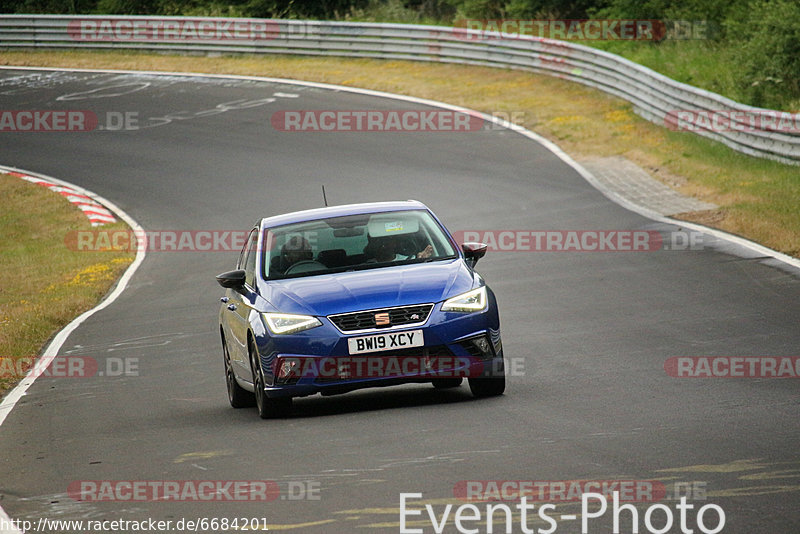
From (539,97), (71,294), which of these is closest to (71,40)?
(539,97)

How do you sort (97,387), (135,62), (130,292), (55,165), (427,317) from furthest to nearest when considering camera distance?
(135,62), (55,165), (130,292), (97,387), (427,317)

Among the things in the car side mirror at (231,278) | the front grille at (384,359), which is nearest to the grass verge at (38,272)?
the car side mirror at (231,278)

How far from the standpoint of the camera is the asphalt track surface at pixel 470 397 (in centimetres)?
709

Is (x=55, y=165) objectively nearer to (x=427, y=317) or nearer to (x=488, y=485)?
(x=427, y=317)

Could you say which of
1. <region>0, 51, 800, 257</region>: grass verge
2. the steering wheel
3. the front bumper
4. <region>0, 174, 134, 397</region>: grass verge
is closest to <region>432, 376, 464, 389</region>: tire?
the front bumper

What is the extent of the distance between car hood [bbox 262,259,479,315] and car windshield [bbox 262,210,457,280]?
235 mm

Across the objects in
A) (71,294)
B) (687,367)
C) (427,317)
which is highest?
(427,317)

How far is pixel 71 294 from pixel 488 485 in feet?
45.7

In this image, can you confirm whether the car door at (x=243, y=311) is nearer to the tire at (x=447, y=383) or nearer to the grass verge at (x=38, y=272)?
the tire at (x=447, y=383)

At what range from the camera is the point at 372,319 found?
31.6ft

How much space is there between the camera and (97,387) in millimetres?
12961

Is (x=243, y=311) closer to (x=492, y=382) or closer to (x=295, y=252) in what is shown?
(x=295, y=252)

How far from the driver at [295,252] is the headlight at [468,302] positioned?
146 centimetres

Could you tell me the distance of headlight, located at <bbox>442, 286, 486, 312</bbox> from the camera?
32.3ft
